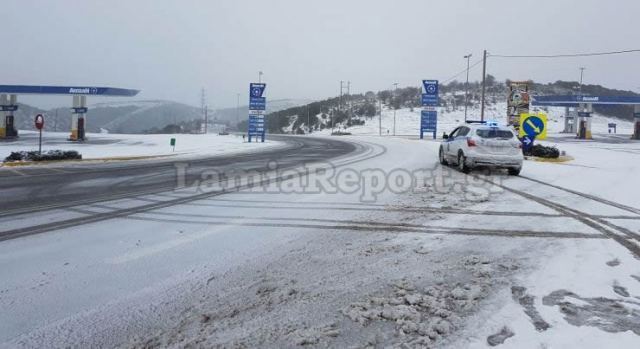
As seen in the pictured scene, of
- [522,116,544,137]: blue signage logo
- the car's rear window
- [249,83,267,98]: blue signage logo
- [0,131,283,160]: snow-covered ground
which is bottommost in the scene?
[0,131,283,160]: snow-covered ground

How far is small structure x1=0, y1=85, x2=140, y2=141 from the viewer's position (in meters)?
45.5

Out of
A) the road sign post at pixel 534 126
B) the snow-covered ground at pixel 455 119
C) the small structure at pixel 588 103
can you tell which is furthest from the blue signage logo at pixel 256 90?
the snow-covered ground at pixel 455 119

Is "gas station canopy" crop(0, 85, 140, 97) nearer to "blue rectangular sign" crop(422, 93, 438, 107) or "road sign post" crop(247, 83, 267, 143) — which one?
"road sign post" crop(247, 83, 267, 143)

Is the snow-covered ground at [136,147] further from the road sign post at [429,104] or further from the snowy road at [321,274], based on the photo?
the snowy road at [321,274]

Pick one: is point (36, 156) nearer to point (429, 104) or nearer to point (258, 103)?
point (258, 103)

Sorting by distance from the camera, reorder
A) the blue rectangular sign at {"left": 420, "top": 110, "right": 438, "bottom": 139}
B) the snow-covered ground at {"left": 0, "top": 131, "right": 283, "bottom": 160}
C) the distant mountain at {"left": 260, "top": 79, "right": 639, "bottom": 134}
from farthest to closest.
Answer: the distant mountain at {"left": 260, "top": 79, "right": 639, "bottom": 134}, the blue rectangular sign at {"left": 420, "top": 110, "right": 438, "bottom": 139}, the snow-covered ground at {"left": 0, "top": 131, "right": 283, "bottom": 160}

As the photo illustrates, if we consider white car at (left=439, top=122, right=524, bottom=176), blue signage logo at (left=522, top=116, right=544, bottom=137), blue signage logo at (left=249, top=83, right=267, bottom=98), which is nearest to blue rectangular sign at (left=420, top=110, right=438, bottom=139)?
blue signage logo at (left=249, top=83, right=267, bottom=98)

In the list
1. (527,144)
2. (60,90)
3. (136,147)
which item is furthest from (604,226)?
(60,90)

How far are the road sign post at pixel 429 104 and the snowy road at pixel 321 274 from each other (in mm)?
40913

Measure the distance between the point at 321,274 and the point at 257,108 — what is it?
37839 mm

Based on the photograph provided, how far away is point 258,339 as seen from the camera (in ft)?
12.5

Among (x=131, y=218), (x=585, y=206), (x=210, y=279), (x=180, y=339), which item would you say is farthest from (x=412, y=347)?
(x=585, y=206)

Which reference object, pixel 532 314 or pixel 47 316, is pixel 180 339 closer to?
pixel 47 316

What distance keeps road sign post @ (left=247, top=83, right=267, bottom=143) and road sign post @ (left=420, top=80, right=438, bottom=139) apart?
643 inches
